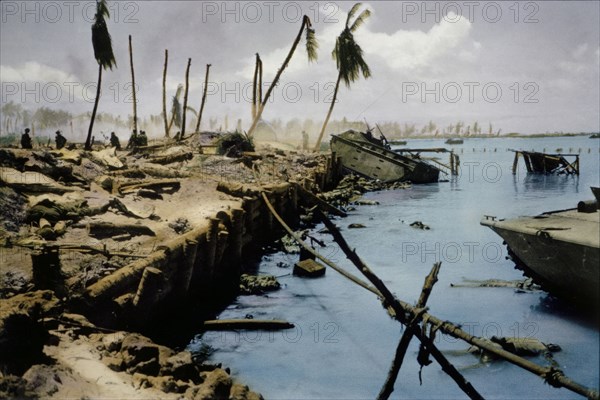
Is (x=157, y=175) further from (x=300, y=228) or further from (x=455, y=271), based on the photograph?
(x=455, y=271)

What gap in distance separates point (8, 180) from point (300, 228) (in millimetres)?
9589

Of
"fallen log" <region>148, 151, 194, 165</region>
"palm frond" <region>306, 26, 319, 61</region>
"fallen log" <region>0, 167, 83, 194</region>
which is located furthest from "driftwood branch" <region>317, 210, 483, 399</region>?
"palm frond" <region>306, 26, 319, 61</region>

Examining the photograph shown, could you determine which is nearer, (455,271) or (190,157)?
(455,271)

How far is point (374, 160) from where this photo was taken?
1072 inches

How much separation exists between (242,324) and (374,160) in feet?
70.8

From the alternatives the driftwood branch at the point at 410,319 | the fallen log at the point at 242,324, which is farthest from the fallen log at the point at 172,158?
the driftwood branch at the point at 410,319

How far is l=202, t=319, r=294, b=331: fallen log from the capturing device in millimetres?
7188

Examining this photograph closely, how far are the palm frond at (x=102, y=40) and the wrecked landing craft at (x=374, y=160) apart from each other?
51.5 ft

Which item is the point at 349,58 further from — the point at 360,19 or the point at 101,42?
the point at 101,42

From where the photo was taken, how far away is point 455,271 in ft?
37.1

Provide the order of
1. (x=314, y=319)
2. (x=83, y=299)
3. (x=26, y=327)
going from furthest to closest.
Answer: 1. (x=314, y=319)
2. (x=83, y=299)
3. (x=26, y=327)

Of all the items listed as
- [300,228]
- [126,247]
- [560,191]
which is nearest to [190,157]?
Result: [300,228]

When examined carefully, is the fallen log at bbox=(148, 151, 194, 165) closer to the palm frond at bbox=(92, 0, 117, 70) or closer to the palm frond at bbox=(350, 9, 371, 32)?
the palm frond at bbox=(92, 0, 117, 70)

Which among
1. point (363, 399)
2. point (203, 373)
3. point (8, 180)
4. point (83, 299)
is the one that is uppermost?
point (8, 180)
